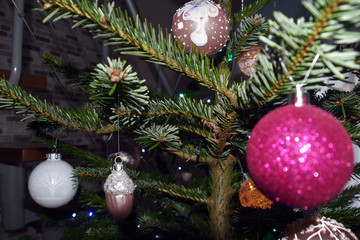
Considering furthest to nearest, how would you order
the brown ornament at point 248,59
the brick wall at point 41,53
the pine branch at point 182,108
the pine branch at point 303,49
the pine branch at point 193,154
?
the brick wall at point 41,53, the brown ornament at point 248,59, the pine branch at point 193,154, the pine branch at point 182,108, the pine branch at point 303,49

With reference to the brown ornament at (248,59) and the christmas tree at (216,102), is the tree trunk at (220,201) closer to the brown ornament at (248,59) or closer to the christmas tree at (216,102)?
the christmas tree at (216,102)

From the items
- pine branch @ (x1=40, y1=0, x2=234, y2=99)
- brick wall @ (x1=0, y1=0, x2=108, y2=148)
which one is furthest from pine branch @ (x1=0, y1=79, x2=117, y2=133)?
brick wall @ (x1=0, y1=0, x2=108, y2=148)

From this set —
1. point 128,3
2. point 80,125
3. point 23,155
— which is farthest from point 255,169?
point 128,3

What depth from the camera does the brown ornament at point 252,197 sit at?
1.92 feet

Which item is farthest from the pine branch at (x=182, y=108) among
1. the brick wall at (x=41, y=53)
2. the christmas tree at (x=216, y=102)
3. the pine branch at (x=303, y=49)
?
the brick wall at (x=41, y=53)

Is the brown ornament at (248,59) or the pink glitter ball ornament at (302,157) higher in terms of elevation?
the brown ornament at (248,59)

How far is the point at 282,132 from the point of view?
312mm

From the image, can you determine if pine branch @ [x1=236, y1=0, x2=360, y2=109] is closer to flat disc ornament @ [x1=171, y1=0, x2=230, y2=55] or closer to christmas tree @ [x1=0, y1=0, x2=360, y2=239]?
christmas tree @ [x1=0, y1=0, x2=360, y2=239]

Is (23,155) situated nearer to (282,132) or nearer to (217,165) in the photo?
(217,165)

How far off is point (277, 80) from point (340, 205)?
2.13 feet

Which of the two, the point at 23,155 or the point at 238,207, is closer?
the point at 238,207

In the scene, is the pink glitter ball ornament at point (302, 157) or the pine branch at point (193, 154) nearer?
the pink glitter ball ornament at point (302, 157)

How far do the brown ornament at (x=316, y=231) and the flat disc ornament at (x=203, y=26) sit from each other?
1.21 ft

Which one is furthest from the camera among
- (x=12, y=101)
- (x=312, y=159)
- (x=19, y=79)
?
(x=19, y=79)
